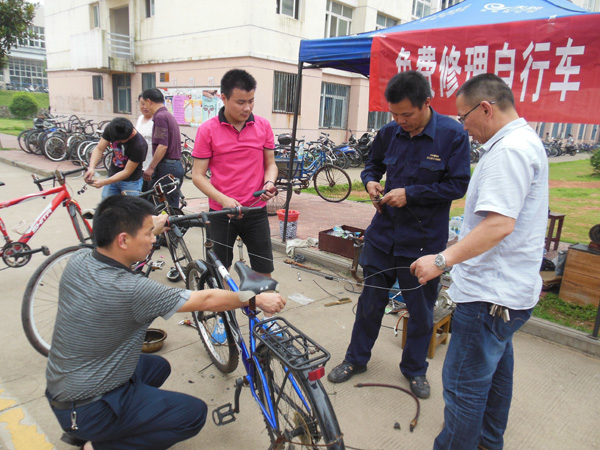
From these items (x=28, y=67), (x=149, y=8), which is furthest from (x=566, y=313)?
(x=28, y=67)

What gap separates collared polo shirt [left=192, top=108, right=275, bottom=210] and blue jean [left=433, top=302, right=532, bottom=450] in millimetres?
1794

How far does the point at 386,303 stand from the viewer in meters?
2.82

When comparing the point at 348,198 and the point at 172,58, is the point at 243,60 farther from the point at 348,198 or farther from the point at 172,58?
the point at 348,198

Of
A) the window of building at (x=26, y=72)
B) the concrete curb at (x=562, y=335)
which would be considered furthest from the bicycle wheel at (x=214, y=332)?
the window of building at (x=26, y=72)

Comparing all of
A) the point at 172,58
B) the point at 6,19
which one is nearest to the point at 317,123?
the point at 172,58

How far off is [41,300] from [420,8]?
21.5m

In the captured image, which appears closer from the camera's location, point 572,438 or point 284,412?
point 284,412

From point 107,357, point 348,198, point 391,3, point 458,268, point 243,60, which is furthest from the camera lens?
point 391,3

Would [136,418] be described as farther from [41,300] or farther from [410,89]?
[410,89]

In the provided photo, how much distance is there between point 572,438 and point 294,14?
1472 centimetres

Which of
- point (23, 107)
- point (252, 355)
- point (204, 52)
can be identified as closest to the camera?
point (252, 355)

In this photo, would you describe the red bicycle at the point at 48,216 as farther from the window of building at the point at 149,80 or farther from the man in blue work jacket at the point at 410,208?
the window of building at the point at 149,80

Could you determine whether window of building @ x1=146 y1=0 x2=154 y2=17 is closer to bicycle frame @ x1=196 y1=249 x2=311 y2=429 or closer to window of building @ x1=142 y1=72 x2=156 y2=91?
window of building @ x1=142 y1=72 x2=156 y2=91

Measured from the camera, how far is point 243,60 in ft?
43.0
